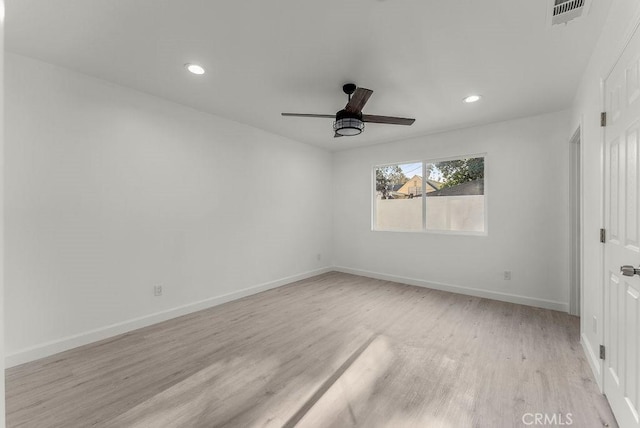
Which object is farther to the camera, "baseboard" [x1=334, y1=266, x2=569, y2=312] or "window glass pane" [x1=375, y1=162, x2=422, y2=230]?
"window glass pane" [x1=375, y1=162, x2=422, y2=230]

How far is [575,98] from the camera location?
3.14 meters

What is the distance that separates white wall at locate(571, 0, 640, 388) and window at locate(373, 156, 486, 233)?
168 cm

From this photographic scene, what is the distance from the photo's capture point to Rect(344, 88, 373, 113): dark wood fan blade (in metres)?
2.57

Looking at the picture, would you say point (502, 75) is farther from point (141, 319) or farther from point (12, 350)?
point (12, 350)

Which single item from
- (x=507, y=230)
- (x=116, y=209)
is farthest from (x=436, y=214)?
(x=116, y=209)

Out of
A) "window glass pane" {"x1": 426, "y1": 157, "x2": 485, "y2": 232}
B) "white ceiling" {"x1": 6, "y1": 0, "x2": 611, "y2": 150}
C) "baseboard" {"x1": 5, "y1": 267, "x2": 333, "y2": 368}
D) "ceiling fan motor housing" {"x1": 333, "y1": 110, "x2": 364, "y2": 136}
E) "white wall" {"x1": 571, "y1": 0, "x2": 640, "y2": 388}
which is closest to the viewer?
"white wall" {"x1": 571, "y1": 0, "x2": 640, "y2": 388}

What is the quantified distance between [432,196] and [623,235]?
3062 mm

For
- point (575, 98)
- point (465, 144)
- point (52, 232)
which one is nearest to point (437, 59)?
point (575, 98)

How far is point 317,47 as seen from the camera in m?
2.31

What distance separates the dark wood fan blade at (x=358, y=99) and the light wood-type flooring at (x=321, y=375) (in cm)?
223

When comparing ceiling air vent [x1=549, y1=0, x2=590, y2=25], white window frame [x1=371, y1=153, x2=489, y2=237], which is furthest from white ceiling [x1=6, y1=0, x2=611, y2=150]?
white window frame [x1=371, y1=153, x2=489, y2=237]

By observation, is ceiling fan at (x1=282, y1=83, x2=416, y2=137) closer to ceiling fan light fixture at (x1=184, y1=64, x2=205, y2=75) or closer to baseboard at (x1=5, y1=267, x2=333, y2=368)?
ceiling fan light fixture at (x1=184, y1=64, x2=205, y2=75)

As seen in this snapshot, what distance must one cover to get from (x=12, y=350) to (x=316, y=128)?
12.9ft

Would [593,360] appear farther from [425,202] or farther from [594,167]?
[425,202]
